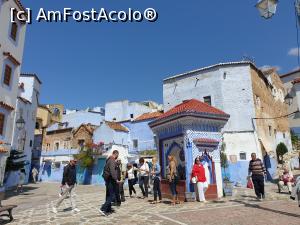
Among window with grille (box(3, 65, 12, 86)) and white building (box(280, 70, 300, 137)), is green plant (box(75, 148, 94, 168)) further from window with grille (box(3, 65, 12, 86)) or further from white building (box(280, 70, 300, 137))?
white building (box(280, 70, 300, 137))

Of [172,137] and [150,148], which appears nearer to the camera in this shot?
[172,137]

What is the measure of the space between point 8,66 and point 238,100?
1974cm

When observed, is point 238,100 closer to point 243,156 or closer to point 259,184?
point 243,156

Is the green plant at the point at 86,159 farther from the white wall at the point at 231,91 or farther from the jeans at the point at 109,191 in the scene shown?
the jeans at the point at 109,191

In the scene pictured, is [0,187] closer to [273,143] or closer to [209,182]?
[209,182]

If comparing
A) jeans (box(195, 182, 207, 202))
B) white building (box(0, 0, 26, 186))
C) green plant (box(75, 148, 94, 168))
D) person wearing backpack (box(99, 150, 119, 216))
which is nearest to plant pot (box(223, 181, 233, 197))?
jeans (box(195, 182, 207, 202))

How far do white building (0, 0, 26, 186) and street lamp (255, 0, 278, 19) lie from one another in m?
15.0

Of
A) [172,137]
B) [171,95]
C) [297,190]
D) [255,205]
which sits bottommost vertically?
[255,205]

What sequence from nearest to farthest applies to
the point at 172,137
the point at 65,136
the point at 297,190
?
the point at 297,190, the point at 172,137, the point at 65,136

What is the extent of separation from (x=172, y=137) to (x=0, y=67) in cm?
1130

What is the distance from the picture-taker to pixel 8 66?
1795 centimetres

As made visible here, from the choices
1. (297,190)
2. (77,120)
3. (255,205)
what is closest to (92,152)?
(77,120)

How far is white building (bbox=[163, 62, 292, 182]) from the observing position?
2573cm

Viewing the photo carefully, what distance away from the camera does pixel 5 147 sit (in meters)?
17.3
